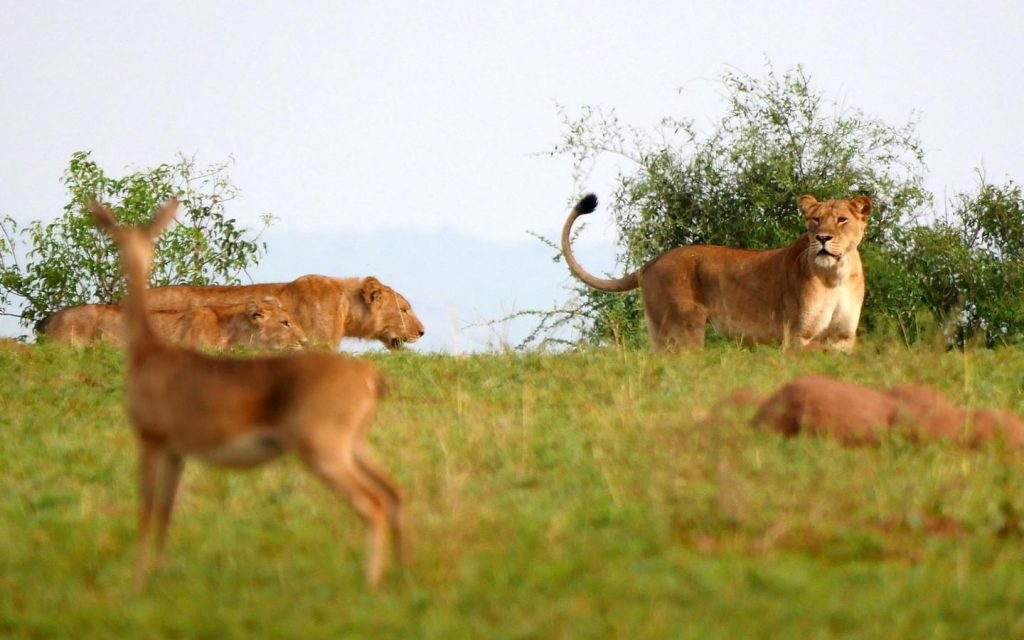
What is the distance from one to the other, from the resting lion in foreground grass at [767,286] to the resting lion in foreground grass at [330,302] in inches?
115

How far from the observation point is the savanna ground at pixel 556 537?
5.32 m

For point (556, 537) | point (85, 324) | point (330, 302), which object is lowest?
point (556, 537)

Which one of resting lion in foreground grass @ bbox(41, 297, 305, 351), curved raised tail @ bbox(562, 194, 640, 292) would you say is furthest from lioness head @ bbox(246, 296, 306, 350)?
curved raised tail @ bbox(562, 194, 640, 292)

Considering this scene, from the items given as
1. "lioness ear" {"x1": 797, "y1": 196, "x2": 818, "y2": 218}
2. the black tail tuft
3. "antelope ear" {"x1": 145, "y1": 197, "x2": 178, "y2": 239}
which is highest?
the black tail tuft

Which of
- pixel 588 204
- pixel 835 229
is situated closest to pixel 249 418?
pixel 835 229

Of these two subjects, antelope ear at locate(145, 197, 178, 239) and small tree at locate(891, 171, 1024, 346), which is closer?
antelope ear at locate(145, 197, 178, 239)

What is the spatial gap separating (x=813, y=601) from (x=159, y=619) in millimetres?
2422

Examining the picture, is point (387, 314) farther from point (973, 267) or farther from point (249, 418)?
point (249, 418)

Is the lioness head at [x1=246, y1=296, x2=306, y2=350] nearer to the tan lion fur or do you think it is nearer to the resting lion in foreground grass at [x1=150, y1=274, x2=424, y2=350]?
the resting lion in foreground grass at [x1=150, y1=274, x2=424, y2=350]

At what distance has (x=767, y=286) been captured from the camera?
1504cm

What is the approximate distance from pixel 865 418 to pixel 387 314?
10.1 m

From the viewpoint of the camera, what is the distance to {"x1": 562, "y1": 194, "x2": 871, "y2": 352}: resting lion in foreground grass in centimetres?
1416

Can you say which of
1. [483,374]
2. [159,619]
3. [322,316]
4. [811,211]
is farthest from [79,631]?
[322,316]

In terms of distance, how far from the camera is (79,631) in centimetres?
527
